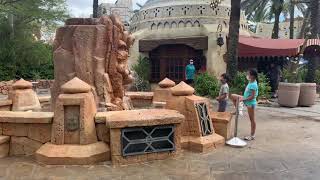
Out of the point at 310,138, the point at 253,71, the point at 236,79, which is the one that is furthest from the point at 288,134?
the point at 236,79

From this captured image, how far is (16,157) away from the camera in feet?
19.3

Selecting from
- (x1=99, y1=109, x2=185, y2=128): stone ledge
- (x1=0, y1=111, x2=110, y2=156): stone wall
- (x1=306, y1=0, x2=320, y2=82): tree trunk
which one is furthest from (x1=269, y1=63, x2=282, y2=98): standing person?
(x1=0, y1=111, x2=110, y2=156): stone wall

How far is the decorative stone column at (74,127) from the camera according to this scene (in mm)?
5562

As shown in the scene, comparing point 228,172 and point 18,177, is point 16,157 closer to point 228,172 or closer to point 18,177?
point 18,177

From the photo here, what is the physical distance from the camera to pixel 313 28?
57.4ft

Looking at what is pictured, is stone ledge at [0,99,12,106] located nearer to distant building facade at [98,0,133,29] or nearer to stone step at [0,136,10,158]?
stone step at [0,136,10,158]

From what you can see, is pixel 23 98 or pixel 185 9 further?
pixel 185 9

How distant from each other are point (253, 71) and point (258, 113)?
422cm

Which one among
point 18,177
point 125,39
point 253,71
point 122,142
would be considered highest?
point 125,39

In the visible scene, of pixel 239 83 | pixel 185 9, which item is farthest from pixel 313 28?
pixel 185 9

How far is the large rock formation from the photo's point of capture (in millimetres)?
6906

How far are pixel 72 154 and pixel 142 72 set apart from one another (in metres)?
14.2

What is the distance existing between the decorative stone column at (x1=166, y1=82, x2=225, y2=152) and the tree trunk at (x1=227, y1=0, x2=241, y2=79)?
8.86 meters

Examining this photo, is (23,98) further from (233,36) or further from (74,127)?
(233,36)
